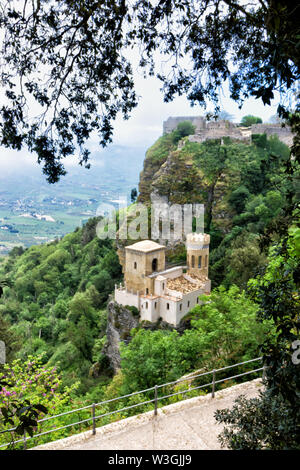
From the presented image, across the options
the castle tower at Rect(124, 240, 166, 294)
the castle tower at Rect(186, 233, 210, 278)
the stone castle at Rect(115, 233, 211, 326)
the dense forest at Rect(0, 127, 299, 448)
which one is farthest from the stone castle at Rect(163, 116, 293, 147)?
the castle tower at Rect(124, 240, 166, 294)

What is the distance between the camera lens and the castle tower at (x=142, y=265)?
851 inches

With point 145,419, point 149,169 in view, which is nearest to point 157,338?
point 145,419

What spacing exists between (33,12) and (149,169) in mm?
39861

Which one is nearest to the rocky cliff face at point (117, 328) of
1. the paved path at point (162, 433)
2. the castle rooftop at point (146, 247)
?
the castle rooftop at point (146, 247)

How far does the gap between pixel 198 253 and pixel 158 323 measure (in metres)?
4.93

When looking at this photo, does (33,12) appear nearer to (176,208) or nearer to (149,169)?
(176,208)

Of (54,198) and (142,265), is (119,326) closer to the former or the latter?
(142,265)

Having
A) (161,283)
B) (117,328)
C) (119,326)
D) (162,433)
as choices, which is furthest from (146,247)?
(162,433)

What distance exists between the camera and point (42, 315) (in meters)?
44.5

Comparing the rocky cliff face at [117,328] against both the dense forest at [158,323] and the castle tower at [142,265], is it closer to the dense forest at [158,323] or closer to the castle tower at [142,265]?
the dense forest at [158,323]

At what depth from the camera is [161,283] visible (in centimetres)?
2128

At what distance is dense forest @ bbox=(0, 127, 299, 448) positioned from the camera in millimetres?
8914

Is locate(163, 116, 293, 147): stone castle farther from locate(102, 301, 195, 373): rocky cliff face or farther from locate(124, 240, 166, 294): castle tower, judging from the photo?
locate(102, 301, 195, 373): rocky cliff face

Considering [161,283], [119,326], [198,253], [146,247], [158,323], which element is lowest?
[119,326]
